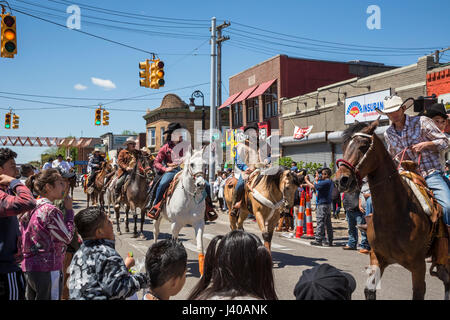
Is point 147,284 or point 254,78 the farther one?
point 254,78

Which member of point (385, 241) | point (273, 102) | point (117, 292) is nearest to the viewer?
point (117, 292)

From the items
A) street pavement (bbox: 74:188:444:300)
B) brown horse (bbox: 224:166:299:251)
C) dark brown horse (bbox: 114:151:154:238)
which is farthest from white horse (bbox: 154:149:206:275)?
dark brown horse (bbox: 114:151:154:238)

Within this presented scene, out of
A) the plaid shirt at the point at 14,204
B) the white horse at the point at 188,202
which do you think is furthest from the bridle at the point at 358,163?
the white horse at the point at 188,202

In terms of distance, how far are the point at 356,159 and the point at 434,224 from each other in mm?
1345

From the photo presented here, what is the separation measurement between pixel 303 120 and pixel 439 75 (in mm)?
10325

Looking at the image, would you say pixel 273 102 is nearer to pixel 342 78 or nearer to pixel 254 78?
pixel 254 78

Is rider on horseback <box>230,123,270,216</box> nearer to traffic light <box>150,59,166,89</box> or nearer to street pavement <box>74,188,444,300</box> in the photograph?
street pavement <box>74,188,444,300</box>

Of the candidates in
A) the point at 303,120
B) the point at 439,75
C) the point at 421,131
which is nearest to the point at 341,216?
the point at 439,75

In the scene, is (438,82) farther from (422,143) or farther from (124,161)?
(422,143)

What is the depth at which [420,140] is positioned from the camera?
5.37 m

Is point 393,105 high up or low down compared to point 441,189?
up

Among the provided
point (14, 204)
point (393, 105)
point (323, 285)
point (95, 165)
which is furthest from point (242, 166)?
point (95, 165)
